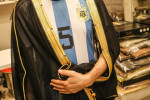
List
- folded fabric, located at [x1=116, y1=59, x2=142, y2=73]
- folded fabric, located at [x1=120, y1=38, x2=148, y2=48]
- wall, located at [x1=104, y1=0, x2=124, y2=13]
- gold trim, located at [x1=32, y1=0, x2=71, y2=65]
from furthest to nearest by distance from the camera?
wall, located at [x1=104, y1=0, x2=124, y2=13] < folded fabric, located at [x1=120, y1=38, x2=148, y2=48] < folded fabric, located at [x1=116, y1=59, x2=142, y2=73] < gold trim, located at [x1=32, y1=0, x2=71, y2=65]

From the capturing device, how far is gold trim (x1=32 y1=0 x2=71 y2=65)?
83 centimetres

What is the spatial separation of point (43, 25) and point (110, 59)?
372 mm

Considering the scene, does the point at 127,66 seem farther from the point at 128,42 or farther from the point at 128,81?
the point at 128,42

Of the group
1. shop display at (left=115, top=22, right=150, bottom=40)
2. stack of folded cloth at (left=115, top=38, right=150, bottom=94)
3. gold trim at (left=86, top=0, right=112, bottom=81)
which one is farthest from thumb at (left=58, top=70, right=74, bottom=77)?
shop display at (left=115, top=22, right=150, bottom=40)

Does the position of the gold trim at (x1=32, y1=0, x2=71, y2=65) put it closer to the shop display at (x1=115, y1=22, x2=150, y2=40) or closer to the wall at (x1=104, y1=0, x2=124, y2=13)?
the shop display at (x1=115, y1=22, x2=150, y2=40)

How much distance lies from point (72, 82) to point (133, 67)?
76 centimetres

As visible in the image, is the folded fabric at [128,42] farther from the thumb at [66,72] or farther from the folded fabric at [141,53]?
the thumb at [66,72]

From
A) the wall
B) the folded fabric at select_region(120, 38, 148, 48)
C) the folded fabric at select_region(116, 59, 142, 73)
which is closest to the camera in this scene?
the folded fabric at select_region(116, 59, 142, 73)

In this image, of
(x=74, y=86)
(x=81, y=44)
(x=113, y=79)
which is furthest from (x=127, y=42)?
(x=74, y=86)

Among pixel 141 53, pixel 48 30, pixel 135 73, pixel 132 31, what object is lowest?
pixel 135 73

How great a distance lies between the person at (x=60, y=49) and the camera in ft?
2.74

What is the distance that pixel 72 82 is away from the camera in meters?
0.83

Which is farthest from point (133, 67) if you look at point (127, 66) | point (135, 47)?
point (135, 47)

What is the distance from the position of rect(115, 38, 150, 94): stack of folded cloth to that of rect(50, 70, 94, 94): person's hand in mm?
666
